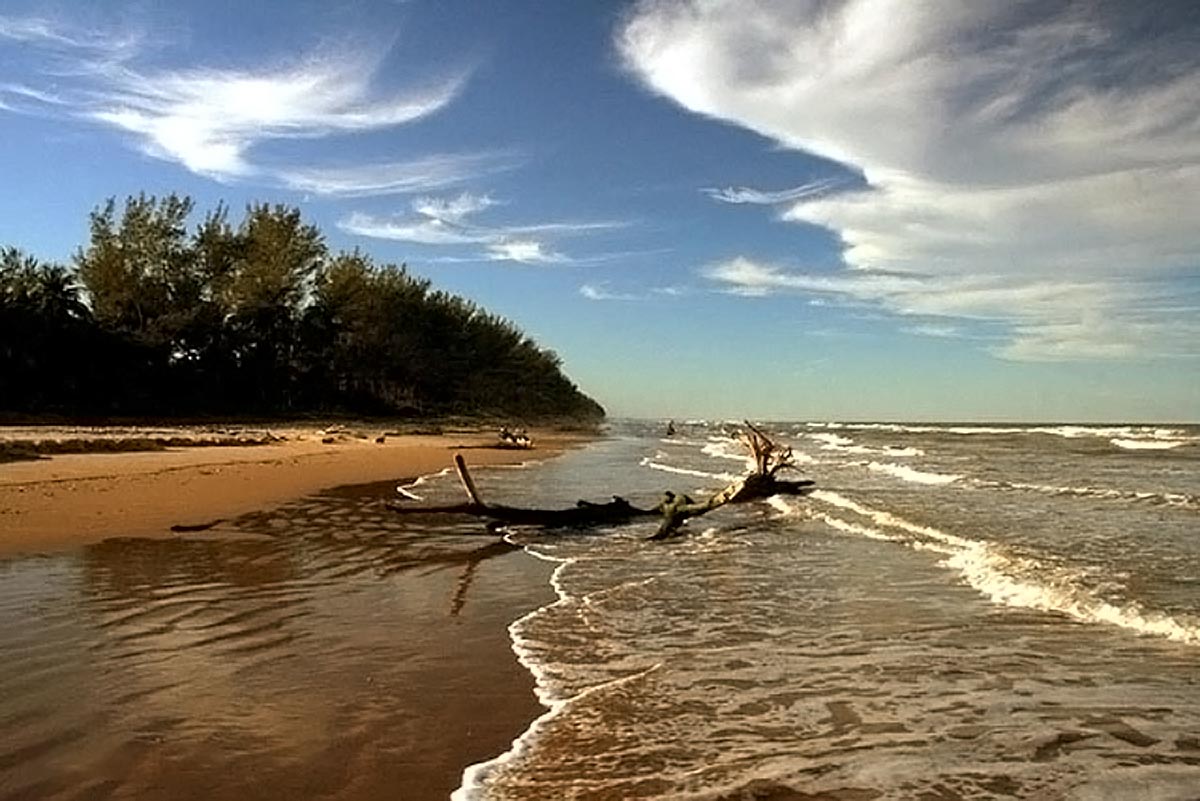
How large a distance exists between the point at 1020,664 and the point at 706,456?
1440 inches

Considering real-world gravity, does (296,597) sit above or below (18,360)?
below

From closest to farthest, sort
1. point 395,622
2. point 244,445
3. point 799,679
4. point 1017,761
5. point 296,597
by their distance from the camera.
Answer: point 1017,761, point 799,679, point 395,622, point 296,597, point 244,445

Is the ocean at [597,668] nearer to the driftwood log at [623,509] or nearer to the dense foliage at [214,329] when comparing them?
the driftwood log at [623,509]

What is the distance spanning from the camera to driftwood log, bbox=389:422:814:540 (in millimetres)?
15117

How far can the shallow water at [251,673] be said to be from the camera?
4871mm

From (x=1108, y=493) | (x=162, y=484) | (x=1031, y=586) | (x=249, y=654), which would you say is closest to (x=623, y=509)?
(x=1031, y=586)

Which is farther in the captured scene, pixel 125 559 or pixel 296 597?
pixel 125 559

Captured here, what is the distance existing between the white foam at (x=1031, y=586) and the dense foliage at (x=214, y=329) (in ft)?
141

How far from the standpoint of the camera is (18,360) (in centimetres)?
4716

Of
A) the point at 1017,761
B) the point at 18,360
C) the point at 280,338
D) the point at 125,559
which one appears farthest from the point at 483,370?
the point at 1017,761

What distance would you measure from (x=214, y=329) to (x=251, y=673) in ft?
188

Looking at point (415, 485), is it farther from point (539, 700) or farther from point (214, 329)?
point (214, 329)

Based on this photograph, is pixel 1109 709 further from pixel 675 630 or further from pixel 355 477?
pixel 355 477

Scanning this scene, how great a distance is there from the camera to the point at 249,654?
718 cm
